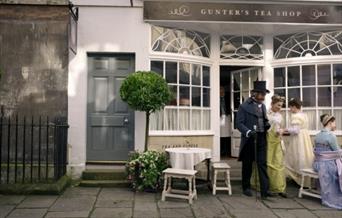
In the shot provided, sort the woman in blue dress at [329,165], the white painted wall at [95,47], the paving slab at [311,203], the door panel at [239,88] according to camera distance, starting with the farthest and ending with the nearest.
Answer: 1. the door panel at [239,88]
2. the white painted wall at [95,47]
3. the woman in blue dress at [329,165]
4. the paving slab at [311,203]

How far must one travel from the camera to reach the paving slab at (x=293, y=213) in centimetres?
650

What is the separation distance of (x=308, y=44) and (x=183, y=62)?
2.90 metres

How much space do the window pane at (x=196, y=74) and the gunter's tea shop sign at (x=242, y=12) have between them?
1116mm

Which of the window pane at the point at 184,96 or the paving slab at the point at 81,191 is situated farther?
the window pane at the point at 184,96

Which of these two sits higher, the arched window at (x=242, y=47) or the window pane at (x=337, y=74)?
the arched window at (x=242, y=47)

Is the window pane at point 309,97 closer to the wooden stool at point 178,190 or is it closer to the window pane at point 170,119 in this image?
the window pane at point 170,119

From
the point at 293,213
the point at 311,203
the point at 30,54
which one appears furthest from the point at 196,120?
the point at 30,54

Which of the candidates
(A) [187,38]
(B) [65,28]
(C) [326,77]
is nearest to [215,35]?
(A) [187,38]

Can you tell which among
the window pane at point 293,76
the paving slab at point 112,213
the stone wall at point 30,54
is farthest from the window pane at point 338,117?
the stone wall at point 30,54

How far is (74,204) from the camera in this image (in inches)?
274

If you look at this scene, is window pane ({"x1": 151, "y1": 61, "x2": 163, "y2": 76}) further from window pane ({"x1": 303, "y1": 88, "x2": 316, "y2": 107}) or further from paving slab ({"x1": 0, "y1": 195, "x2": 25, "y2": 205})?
paving slab ({"x1": 0, "y1": 195, "x2": 25, "y2": 205})

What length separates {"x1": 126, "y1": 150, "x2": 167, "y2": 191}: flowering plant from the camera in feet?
25.4

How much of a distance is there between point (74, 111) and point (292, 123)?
4.43 metres

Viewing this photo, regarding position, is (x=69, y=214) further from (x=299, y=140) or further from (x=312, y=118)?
(x=312, y=118)
